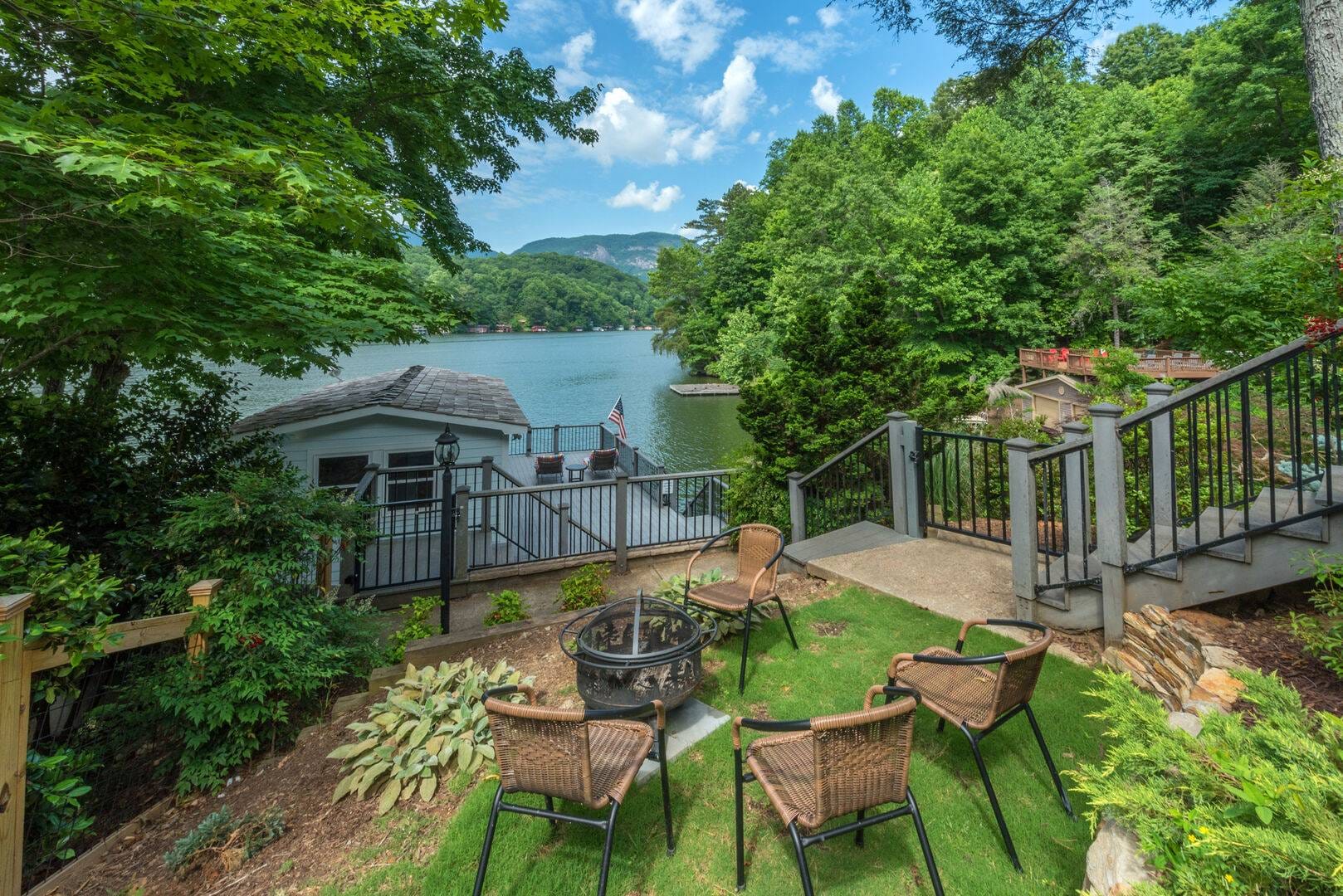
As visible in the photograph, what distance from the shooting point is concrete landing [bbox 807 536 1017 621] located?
4035 millimetres

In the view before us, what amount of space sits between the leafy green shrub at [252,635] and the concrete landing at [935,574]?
404cm

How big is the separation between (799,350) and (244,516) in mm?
6333

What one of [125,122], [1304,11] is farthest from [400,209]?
[1304,11]

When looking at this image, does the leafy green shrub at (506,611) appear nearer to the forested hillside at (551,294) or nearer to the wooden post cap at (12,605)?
the wooden post cap at (12,605)

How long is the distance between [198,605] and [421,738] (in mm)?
1551

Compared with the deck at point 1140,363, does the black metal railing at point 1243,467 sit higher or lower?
lower

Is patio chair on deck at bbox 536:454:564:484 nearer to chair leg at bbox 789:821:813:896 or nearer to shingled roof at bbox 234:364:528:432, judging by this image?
shingled roof at bbox 234:364:528:432

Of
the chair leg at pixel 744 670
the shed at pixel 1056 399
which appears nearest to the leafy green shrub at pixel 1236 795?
the chair leg at pixel 744 670

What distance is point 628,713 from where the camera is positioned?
81.9 inches

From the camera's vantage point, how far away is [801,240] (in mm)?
25422

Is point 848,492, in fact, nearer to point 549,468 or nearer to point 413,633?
point 413,633

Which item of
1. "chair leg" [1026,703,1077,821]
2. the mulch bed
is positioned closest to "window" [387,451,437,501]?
"chair leg" [1026,703,1077,821]

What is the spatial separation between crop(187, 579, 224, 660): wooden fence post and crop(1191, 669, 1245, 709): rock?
493 cm

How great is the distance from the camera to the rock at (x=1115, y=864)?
145 cm
